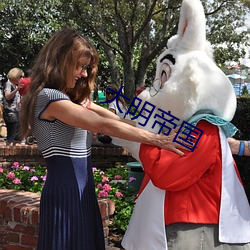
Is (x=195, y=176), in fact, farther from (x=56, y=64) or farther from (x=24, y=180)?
(x=24, y=180)

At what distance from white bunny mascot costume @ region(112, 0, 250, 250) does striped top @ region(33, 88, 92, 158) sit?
1.16 feet

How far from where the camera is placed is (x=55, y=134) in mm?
2027

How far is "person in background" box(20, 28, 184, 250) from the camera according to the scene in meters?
2.01

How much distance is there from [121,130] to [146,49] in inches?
489

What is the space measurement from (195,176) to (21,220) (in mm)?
1636

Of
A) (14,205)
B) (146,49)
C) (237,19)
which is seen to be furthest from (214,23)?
(14,205)

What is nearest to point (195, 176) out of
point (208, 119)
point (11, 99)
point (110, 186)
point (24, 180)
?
point (208, 119)

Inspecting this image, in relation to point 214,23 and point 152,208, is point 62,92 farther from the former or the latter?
point 214,23

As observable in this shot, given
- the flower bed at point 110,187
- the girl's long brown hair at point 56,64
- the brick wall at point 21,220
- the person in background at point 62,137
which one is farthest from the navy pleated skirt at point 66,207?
the flower bed at point 110,187

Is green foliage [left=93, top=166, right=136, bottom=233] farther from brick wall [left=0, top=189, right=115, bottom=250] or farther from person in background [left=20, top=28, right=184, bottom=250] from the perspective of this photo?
person in background [left=20, top=28, right=184, bottom=250]

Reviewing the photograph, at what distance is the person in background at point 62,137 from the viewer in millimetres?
2006

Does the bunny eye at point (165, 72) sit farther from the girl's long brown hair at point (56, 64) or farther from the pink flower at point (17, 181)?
the pink flower at point (17, 181)

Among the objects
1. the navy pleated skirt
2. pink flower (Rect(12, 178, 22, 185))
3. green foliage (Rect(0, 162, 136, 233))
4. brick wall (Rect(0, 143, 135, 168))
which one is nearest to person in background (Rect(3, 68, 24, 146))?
brick wall (Rect(0, 143, 135, 168))

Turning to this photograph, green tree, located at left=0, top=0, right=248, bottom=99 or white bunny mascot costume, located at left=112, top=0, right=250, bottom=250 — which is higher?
green tree, located at left=0, top=0, right=248, bottom=99
